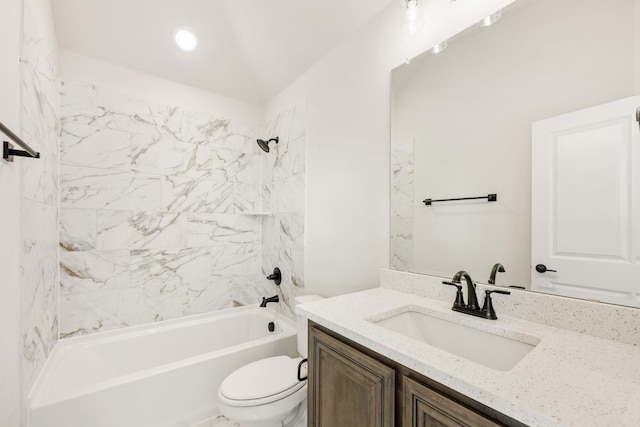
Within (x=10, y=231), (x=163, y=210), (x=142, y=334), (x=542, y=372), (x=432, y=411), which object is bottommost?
(x=142, y=334)

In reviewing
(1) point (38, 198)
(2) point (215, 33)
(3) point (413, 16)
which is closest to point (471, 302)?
(3) point (413, 16)

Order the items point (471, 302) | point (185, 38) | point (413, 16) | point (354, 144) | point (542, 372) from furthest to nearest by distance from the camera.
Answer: point (185, 38), point (354, 144), point (413, 16), point (471, 302), point (542, 372)

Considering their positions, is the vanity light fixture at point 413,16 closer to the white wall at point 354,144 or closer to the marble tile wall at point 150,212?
the white wall at point 354,144

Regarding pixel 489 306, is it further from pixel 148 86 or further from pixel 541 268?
pixel 148 86

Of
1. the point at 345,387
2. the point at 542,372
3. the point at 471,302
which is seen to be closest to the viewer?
the point at 542,372

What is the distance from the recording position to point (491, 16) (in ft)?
3.61

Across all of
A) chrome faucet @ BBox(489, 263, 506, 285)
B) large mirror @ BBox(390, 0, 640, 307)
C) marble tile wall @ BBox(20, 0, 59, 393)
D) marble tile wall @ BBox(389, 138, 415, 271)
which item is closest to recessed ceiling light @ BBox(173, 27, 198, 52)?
marble tile wall @ BBox(20, 0, 59, 393)

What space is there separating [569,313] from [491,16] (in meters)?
1.17

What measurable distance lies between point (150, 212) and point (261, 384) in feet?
5.35

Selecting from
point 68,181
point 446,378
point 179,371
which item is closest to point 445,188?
point 446,378

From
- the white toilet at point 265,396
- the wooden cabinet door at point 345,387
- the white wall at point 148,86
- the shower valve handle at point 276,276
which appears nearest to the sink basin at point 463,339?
the wooden cabinet door at point 345,387

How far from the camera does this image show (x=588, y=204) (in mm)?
873

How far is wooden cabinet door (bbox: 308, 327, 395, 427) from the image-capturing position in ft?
2.54

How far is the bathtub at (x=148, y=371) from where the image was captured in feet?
4.51
